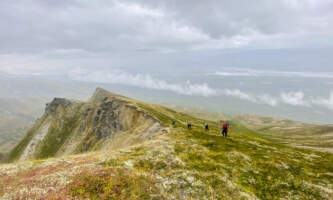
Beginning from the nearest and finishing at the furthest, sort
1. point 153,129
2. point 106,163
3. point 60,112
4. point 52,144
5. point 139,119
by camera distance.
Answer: point 106,163, point 153,129, point 139,119, point 52,144, point 60,112

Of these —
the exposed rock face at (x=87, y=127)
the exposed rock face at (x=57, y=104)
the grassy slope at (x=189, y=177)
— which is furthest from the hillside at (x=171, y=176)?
the exposed rock face at (x=57, y=104)

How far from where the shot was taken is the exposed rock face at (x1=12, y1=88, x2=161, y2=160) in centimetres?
Result: 8875

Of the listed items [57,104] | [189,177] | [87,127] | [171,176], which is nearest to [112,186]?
[171,176]

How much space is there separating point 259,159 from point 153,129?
4375cm

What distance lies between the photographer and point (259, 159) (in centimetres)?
3422

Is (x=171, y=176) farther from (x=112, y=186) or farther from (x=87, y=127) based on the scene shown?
(x=87, y=127)

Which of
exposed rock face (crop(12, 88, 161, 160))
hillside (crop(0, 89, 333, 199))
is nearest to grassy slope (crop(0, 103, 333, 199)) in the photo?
hillside (crop(0, 89, 333, 199))

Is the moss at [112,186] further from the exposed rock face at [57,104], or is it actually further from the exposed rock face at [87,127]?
the exposed rock face at [57,104]

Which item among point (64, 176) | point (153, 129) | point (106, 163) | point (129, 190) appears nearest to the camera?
point (129, 190)

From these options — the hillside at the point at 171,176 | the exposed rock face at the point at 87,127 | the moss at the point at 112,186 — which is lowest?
the exposed rock face at the point at 87,127

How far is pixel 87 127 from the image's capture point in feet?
444

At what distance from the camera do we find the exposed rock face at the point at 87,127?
8875cm

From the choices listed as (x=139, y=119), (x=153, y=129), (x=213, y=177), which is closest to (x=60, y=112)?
(x=139, y=119)

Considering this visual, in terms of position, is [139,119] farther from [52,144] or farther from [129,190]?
[52,144]
